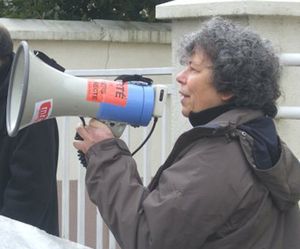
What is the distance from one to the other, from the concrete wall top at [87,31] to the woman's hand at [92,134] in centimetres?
373

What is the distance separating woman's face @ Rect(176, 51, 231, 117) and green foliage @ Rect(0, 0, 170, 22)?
525 cm

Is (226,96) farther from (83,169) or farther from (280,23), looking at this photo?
(83,169)

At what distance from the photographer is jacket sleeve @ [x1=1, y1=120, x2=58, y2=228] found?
10.7 feet

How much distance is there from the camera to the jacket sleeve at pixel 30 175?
3258mm

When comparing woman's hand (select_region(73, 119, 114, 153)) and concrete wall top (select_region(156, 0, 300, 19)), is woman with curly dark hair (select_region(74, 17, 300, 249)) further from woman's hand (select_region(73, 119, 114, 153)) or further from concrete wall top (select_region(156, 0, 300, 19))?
concrete wall top (select_region(156, 0, 300, 19))

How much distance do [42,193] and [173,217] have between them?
138 centimetres

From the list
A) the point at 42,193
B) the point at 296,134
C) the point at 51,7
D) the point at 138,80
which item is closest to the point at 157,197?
the point at 138,80

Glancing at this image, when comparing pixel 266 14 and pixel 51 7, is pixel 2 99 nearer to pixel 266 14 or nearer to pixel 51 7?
pixel 266 14

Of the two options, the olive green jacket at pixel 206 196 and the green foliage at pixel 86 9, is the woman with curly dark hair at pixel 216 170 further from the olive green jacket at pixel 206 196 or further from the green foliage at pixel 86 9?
the green foliage at pixel 86 9

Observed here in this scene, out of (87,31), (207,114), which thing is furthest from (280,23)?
(87,31)

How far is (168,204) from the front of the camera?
2043 millimetres

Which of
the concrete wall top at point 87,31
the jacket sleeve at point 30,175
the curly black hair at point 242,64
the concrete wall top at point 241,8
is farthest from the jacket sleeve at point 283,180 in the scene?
the concrete wall top at point 87,31

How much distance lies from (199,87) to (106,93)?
277 millimetres

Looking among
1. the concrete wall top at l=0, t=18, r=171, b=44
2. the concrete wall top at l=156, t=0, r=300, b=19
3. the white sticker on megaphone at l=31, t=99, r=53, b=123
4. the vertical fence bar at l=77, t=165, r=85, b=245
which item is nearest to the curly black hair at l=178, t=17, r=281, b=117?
the white sticker on megaphone at l=31, t=99, r=53, b=123
